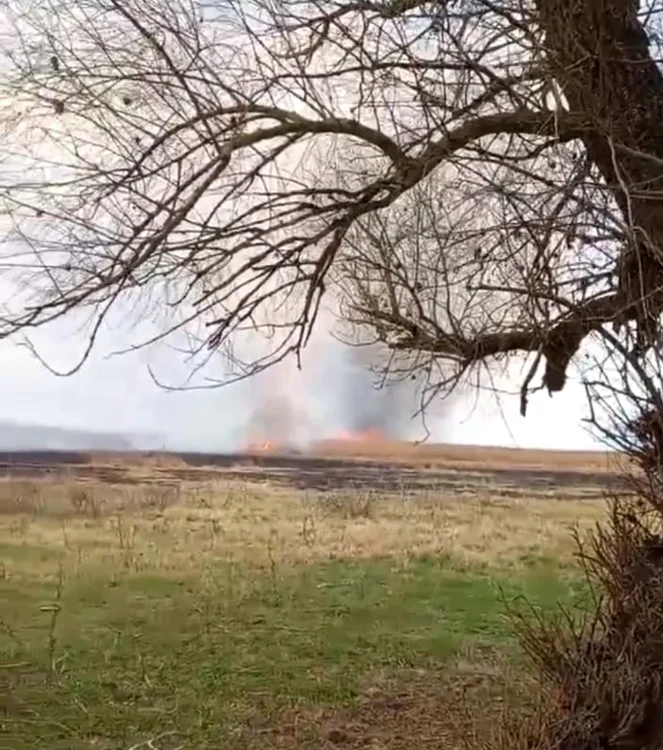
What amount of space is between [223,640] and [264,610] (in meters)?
0.14

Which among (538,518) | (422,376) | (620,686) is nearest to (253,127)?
(422,376)

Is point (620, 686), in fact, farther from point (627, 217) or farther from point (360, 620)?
point (360, 620)

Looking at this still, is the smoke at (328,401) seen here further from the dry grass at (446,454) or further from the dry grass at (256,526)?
the dry grass at (256,526)

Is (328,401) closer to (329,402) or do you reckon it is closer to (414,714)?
(329,402)

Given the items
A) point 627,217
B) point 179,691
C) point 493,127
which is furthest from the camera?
point 179,691

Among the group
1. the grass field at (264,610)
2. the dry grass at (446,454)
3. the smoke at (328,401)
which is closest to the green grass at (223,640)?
→ the grass field at (264,610)

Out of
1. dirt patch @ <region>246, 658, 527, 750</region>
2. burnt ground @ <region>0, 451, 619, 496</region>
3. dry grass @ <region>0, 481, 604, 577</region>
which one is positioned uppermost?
burnt ground @ <region>0, 451, 619, 496</region>

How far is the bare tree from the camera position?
1355 millimetres

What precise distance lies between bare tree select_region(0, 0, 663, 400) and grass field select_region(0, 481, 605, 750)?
1.64 ft

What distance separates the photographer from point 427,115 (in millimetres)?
1445

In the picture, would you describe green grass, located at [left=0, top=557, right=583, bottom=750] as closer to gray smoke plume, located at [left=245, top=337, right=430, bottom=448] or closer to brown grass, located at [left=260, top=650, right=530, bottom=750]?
brown grass, located at [left=260, top=650, right=530, bottom=750]

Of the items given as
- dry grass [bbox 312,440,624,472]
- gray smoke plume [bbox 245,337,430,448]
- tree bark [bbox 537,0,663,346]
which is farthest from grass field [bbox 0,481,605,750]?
tree bark [bbox 537,0,663,346]

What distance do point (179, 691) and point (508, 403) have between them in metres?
0.87

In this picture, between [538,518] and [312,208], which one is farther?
[538,518]
